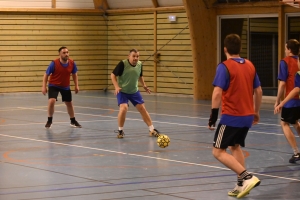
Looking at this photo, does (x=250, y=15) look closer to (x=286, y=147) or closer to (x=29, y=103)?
(x=29, y=103)

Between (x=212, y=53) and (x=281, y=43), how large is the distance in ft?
10.6

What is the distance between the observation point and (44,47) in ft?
94.1

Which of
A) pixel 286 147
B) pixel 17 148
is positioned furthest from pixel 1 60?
pixel 286 147

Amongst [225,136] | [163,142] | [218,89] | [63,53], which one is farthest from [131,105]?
[218,89]

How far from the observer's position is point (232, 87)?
8305mm

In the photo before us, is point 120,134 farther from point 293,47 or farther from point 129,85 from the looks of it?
point 293,47

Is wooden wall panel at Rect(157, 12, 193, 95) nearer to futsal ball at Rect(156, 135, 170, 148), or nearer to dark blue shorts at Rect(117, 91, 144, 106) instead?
dark blue shorts at Rect(117, 91, 144, 106)

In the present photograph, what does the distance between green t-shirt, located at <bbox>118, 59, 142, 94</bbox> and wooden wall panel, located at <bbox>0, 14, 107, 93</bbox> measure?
559 inches

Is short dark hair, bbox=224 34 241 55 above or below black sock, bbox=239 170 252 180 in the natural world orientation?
above

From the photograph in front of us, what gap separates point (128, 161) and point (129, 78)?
3630 millimetres

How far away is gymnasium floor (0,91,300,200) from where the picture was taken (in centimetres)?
873

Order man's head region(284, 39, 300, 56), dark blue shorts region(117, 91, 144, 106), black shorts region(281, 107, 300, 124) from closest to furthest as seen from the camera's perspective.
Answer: man's head region(284, 39, 300, 56), black shorts region(281, 107, 300, 124), dark blue shorts region(117, 91, 144, 106)

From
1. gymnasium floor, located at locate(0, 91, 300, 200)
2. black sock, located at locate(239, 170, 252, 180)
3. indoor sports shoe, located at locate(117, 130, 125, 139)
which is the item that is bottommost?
gymnasium floor, located at locate(0, 91, 300, 200)

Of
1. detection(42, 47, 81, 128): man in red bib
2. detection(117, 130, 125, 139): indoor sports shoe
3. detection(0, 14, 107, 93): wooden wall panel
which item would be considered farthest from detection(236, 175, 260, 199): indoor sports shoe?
detection(0, 14, 107, 93): wooden wall panel
